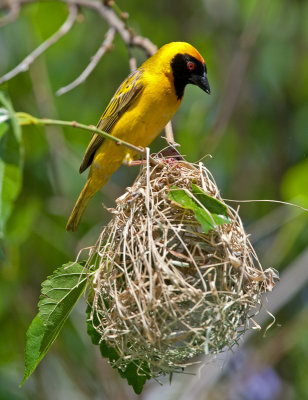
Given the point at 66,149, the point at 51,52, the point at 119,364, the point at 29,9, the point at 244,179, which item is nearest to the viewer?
the point at 119,364

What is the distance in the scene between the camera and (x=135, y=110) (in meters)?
3.58

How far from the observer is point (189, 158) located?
477cm

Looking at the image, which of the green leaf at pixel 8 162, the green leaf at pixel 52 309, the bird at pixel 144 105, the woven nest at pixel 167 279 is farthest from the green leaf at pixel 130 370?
the bird at pixel 144 105

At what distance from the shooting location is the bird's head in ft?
12.0

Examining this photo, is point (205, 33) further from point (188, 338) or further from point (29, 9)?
point (188, 338)

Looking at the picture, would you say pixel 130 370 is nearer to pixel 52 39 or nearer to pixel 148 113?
pixel 148 113

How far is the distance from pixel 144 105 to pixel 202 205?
1394 millimetres

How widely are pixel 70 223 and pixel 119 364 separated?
1.36m

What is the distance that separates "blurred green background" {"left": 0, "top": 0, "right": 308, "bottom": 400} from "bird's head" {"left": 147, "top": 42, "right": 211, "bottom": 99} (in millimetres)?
649

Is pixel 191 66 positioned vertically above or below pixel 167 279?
above

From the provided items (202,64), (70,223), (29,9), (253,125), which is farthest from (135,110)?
(253,125)

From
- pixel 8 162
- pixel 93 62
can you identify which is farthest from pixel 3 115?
pixel 93 62

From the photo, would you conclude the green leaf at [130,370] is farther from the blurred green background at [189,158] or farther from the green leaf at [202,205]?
the blurred green background at [189,158]

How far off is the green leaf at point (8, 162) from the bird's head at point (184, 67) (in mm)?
1478
